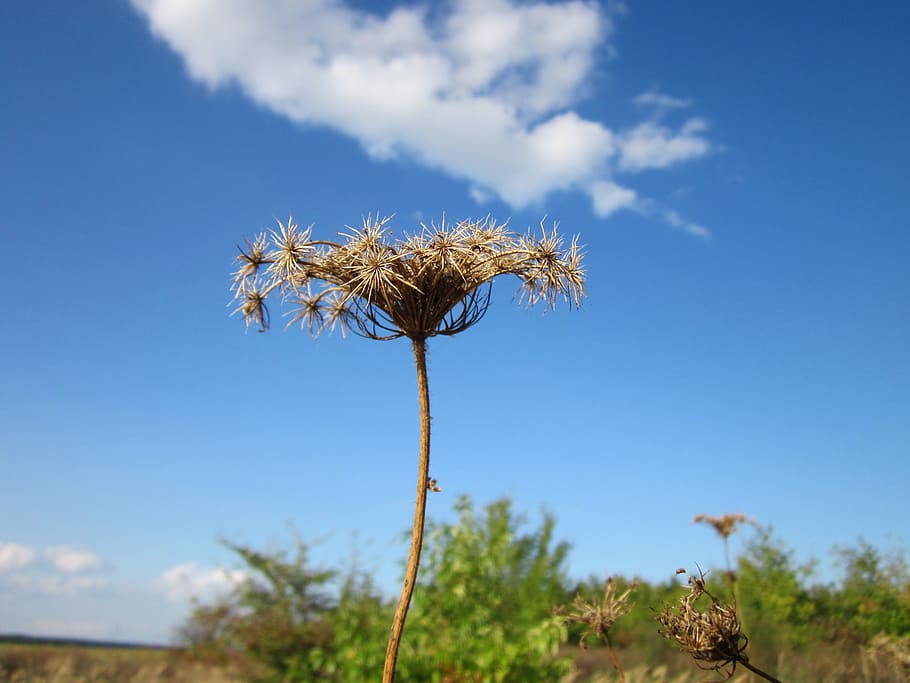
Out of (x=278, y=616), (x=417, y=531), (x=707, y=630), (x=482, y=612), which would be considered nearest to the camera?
(x=707, y=630)

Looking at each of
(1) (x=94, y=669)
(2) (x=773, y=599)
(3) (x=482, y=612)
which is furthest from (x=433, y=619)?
(1) (x=94, y=669)

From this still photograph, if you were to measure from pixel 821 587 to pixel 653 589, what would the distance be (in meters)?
5.74

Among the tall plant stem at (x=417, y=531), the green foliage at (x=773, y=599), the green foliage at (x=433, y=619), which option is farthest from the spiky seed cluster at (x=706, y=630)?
the green foliage at (x=773, y=599)

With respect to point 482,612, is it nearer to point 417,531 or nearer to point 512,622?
point 512,622

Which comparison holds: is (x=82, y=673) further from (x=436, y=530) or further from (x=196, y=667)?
(x=436, y=530)

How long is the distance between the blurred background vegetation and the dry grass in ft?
0.95

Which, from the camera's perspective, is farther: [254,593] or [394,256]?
[254,593]

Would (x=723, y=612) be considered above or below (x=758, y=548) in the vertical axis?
below

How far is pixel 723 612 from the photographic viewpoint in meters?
3.56

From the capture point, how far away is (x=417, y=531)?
450 cm

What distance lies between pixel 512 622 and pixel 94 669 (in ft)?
35.4

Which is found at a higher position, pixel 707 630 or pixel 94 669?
pixel 94 669

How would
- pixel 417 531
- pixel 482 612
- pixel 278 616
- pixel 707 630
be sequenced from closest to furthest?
pixel 707 630 < pixel 417 531 < pixel 482 612 < pixel 278 616

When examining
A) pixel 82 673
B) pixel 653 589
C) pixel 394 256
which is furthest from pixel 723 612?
pixel 82 673
